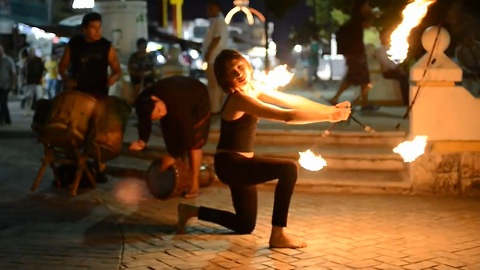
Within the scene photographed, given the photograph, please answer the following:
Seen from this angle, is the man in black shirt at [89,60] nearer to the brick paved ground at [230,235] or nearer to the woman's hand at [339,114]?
the brick paved ground at [230,235]

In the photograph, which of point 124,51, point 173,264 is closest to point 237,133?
point 173,264

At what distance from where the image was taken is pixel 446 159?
8.75 metres

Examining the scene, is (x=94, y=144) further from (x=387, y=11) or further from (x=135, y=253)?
(x=387, y=11)

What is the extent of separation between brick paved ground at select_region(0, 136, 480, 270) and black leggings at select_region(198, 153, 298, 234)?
293 millimetres

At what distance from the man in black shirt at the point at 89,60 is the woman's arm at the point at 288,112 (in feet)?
10.5

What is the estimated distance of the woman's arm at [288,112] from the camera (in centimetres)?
571

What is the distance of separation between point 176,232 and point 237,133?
1317 mm

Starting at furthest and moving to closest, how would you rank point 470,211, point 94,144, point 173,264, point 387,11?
point 387,11 → point 94,144 → point 470,211 → point 173,264

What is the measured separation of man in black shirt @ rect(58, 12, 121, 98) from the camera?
8.90 m

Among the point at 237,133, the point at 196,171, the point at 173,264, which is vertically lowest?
the point at 173,264

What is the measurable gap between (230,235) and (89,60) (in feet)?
10.5

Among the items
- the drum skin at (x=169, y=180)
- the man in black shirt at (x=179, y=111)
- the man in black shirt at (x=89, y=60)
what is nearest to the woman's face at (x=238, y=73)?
the man in black shirt at (x=179, y=111)

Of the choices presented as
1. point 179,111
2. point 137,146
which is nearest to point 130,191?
point 179,111

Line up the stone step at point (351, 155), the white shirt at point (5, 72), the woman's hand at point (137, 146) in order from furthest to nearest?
the white shirt at point (5, 72), the stone step at point (351, 155), the woman's hand at point (137, 146)
